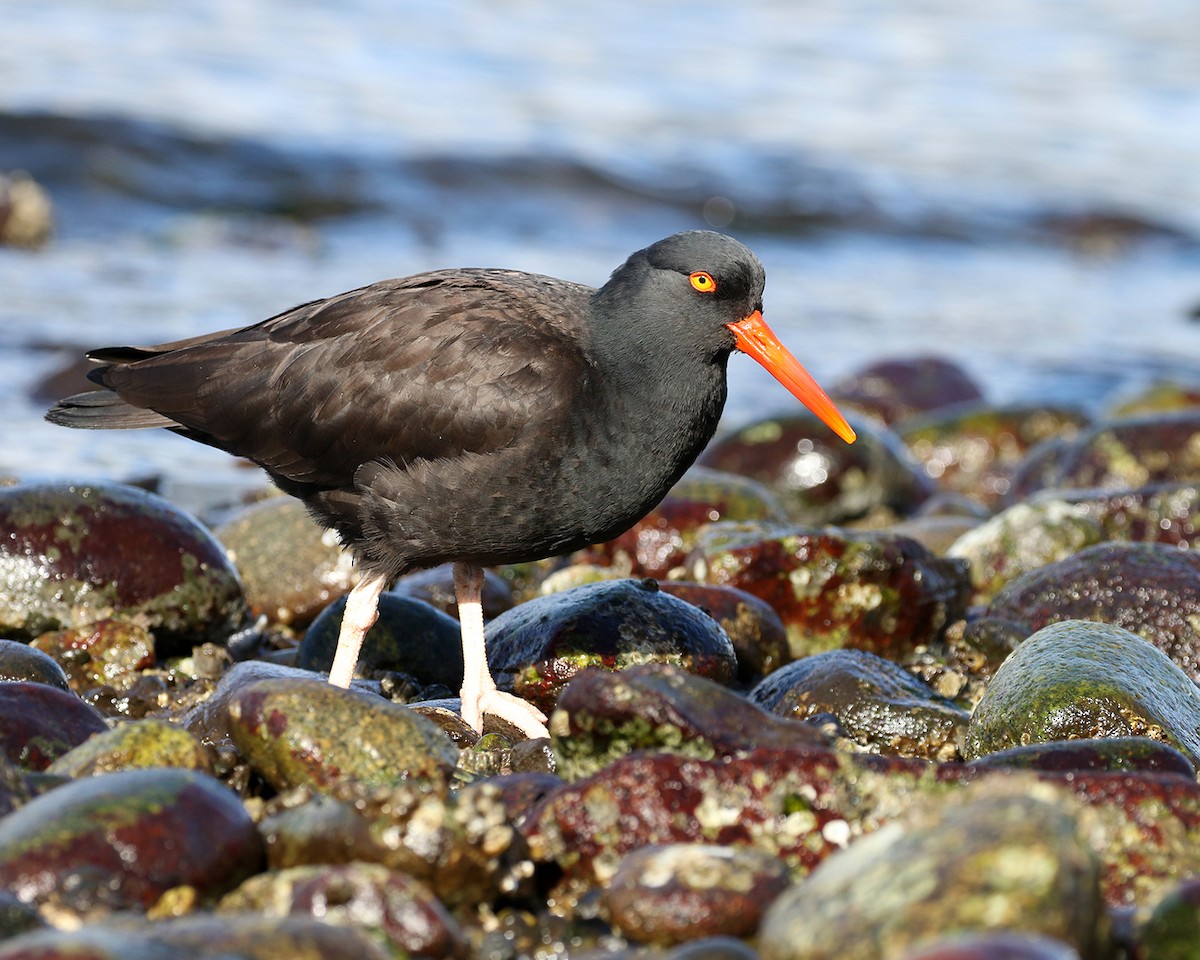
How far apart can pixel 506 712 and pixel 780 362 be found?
1.45m

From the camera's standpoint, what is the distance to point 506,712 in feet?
15.4

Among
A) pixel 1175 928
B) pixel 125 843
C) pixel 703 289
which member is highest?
pixel 703 289

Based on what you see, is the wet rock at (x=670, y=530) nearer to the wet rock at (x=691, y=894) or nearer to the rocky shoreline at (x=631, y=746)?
the rocky shoreline at (x=631, y=746)

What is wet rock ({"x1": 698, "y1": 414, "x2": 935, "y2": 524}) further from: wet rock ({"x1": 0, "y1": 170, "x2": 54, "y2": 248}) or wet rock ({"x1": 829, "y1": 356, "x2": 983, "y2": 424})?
wet rock ({"x1": 0, "y1": 170, "x2": 54, "y2": 248})

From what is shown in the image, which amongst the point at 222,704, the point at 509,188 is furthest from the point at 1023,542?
the point at 509,188

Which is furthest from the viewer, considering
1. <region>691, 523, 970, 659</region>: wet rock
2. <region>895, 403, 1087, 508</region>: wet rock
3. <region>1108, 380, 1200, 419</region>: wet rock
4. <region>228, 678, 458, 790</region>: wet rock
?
<region>1108, 380, 1200, 419</region>: wet rock

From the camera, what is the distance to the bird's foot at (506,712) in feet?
15.3

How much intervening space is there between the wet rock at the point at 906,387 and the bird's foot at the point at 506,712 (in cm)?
604

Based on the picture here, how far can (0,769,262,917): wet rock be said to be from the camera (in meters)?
2.97

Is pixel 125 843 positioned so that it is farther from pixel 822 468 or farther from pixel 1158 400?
pixel 1158 400

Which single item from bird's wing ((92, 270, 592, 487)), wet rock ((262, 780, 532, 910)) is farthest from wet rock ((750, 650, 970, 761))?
wet rock ((262, 780, 532, 910))

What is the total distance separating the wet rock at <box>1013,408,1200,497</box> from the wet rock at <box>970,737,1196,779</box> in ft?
14.1

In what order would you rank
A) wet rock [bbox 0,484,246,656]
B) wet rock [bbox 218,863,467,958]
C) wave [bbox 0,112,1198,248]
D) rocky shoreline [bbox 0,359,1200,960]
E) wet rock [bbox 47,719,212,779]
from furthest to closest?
wave [bbox 0,112,1198,248], wet rock [bbox 0,484,246,656], wet rock [bbox 47,719,212,779], wet rock [bbox 218,863,467,958], rocky shoreline [bbox 0,359,1200,960]

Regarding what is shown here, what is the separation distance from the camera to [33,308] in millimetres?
11133
